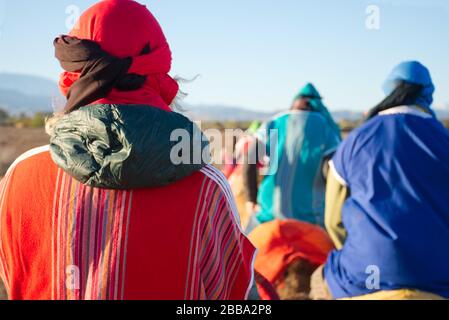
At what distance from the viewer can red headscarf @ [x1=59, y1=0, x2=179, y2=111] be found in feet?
6.43

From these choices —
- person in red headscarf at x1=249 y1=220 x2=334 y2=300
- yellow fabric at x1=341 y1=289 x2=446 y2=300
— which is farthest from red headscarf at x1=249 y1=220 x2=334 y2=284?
yellow fabric at x1=341 y1=289 x2=446 y2=300

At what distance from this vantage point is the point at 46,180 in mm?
1925

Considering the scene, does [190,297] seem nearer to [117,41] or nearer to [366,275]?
[117,41]

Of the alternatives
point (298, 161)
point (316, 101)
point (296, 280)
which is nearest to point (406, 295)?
point (296, 280)

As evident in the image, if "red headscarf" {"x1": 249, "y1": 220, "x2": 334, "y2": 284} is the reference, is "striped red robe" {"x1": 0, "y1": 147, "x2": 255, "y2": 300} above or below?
above

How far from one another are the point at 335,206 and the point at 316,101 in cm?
285

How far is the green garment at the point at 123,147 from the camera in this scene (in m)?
1.78

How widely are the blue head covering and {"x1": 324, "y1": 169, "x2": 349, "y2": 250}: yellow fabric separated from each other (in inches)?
26.8

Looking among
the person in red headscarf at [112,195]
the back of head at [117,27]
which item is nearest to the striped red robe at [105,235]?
the person in red headscarf at [112,195]

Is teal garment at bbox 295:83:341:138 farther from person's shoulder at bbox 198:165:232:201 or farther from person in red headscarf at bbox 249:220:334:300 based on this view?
person's shoulder at bbox 198:165:232:201

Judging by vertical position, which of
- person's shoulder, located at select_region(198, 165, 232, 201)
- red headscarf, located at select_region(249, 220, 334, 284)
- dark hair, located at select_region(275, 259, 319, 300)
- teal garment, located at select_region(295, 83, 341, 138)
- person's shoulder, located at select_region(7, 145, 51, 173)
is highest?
teal garment, located at select_region(295, 83, 341, 138)
